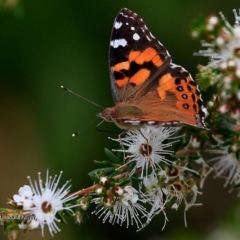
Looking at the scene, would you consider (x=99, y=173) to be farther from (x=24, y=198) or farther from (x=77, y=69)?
(x=77, y=69)

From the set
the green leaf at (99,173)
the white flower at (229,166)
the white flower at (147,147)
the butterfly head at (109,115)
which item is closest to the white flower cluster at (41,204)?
the green leaf at (99,173)

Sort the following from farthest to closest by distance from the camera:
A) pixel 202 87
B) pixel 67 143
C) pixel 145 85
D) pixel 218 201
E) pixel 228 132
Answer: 1. pixel 218 201
2. pixel 67 143
3. pixel 145 85
4. pixel 228 132
5. pixel 202 87

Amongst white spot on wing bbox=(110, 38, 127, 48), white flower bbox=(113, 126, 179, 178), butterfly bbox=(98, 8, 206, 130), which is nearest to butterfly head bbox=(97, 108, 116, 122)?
butterfly bbox=(98, 8, 206, 130)

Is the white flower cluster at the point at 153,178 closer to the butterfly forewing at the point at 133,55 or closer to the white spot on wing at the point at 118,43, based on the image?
the butterfly forewing at the point at 133,55

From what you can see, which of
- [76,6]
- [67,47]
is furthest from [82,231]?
[76,6]

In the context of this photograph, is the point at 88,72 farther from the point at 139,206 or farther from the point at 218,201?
the point at 139,206

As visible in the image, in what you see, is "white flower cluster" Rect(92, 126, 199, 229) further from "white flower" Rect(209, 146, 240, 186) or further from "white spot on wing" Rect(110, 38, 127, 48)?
"white spot on wing" Rect(110, 38, 127, 48)
